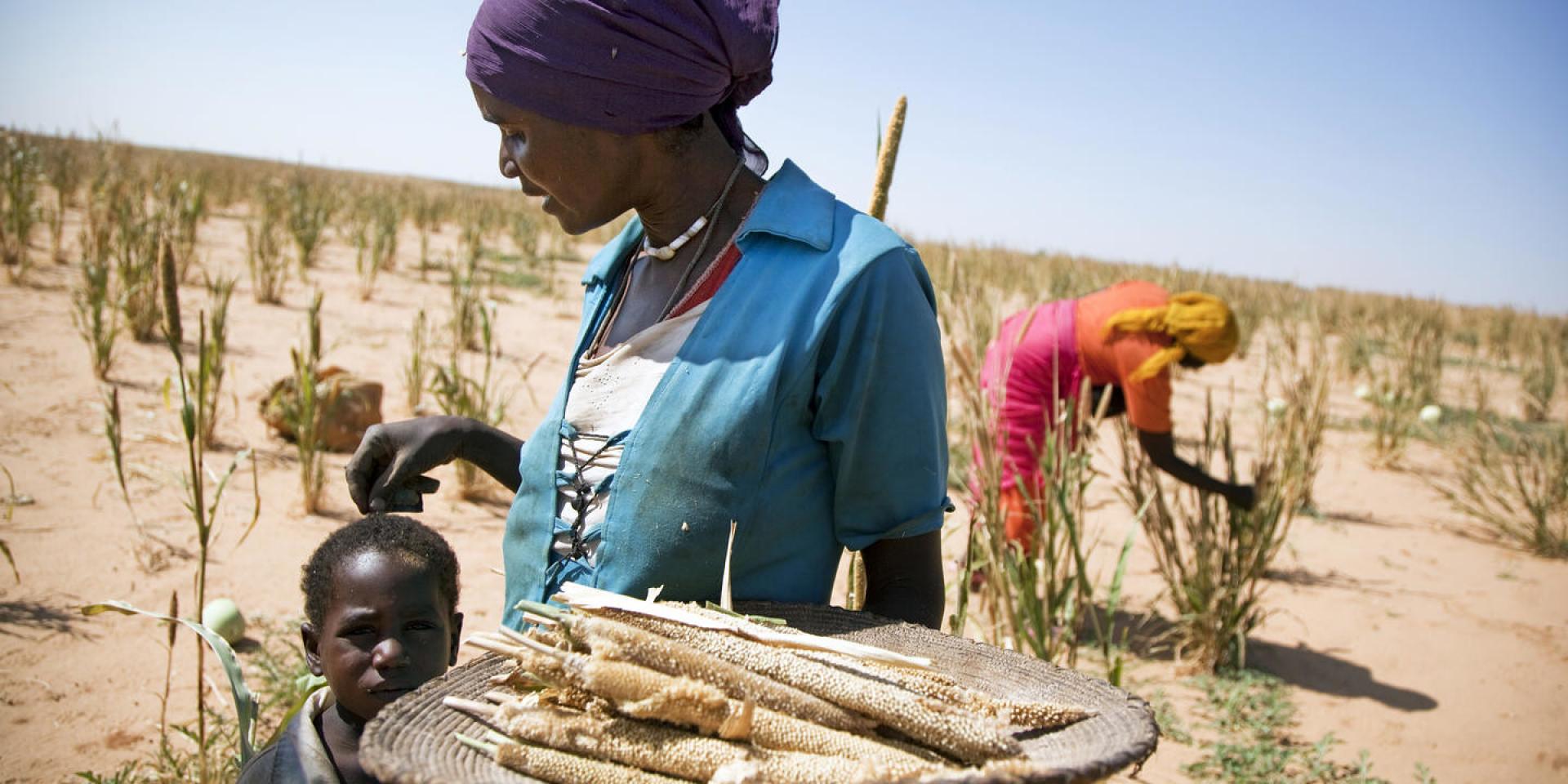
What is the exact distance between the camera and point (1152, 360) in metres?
3.79

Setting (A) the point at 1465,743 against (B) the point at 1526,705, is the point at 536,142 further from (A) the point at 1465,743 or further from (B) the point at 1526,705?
(B) the point at 1526,705

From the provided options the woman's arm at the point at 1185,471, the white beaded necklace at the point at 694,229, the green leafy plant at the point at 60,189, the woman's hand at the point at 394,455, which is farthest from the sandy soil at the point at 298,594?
the green leafy plant at the point at 60,189

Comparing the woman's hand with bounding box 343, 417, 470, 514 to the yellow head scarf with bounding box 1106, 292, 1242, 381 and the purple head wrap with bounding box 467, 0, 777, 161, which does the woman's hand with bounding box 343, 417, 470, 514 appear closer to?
the purple head wrap with bounding box 467, 0, 777, 161

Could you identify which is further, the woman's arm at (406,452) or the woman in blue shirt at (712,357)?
the woman's arm at (406,452)

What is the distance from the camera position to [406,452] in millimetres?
1496

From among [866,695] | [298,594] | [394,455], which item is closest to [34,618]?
[298,594]

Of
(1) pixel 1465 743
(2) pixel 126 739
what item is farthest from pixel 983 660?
(1) pixel 1465 743

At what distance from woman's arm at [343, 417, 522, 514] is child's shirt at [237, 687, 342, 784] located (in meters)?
0.36

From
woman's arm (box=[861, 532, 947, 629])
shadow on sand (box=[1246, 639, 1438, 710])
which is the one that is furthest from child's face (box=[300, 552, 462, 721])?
shadow on sand (box=[1246, 639, 1438, 710])

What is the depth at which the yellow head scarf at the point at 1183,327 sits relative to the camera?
3.81m

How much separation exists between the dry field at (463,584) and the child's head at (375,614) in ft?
1.00

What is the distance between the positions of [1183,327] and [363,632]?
3.22 metres

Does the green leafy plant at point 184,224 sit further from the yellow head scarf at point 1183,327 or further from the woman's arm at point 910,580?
the woman's arm at point 910,580

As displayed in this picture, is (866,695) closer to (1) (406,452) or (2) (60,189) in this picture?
(1) (406,452)
